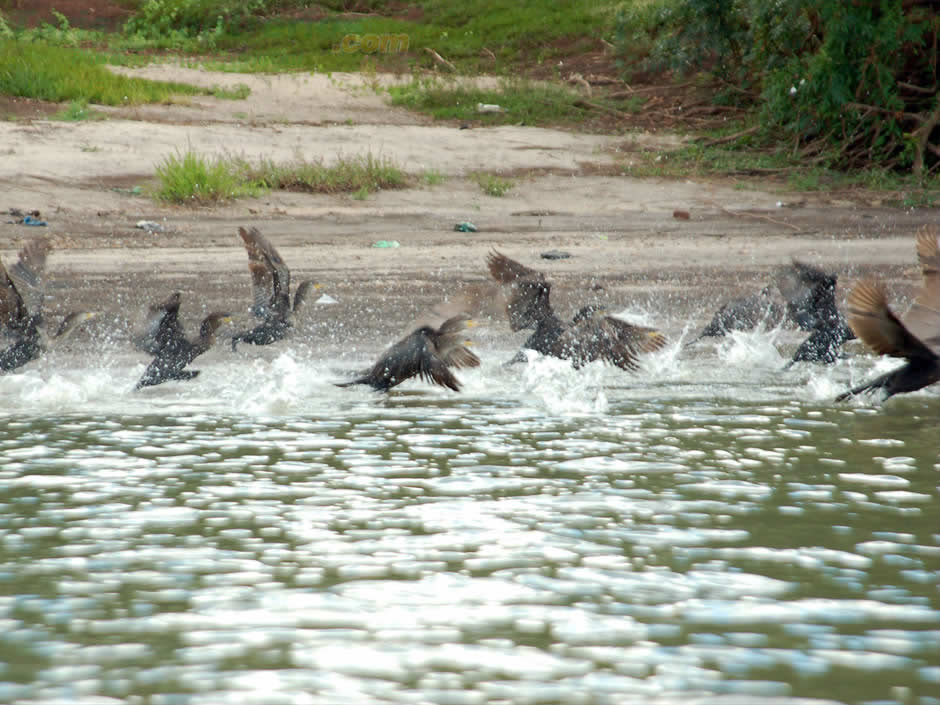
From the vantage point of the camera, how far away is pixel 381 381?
7773 millimetres

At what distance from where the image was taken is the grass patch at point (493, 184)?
14320 mm

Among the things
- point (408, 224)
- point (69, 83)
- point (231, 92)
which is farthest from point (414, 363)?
point (231, 92)

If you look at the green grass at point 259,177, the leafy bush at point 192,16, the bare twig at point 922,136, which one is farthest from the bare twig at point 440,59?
the bare twig at point 922,136

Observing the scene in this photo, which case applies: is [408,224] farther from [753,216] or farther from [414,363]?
[414,363]

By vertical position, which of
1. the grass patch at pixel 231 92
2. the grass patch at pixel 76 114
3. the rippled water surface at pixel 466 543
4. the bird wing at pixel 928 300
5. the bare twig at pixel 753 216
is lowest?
the rippled water surface at pixel 466 543

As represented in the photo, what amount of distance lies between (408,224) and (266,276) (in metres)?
4.28

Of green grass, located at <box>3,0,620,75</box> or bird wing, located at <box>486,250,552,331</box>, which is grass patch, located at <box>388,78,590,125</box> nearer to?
green grass, located at <box>3,0,620,75</box>

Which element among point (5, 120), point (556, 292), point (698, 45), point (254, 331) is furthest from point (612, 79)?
point (254, 331)

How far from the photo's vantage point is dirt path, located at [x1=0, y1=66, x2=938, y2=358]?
34.6 feet

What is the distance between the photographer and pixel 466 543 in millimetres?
5145

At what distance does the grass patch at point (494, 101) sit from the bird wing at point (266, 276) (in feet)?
31.8

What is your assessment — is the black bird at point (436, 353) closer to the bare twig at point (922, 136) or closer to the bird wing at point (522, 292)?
the bird wing at point (522, 292)

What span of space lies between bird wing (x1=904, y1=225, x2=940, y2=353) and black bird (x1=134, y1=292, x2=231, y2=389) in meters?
4.20

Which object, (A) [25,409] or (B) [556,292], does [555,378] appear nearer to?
(B) [556,292]
